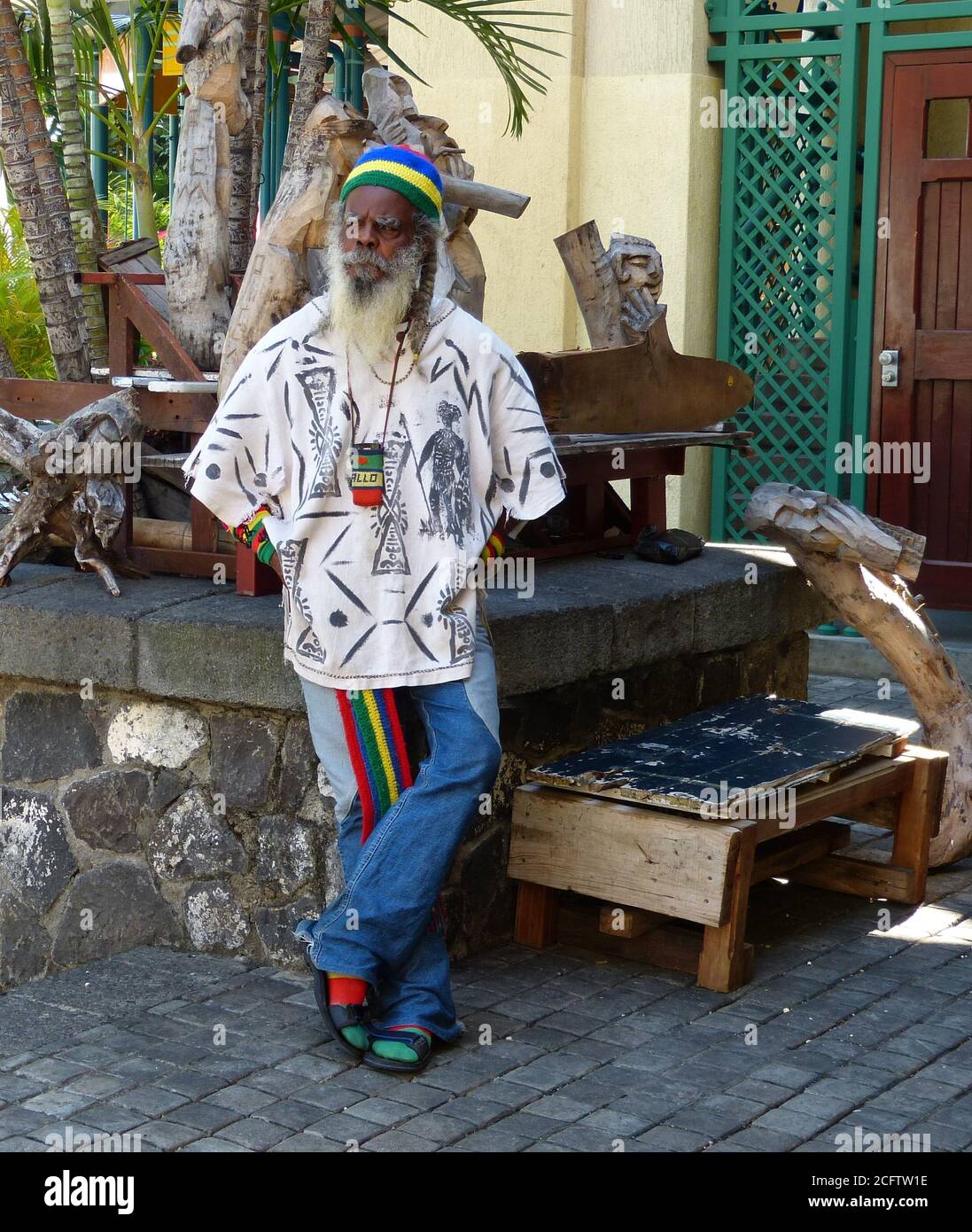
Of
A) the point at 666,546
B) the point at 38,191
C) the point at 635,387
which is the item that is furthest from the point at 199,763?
the point at 38,191

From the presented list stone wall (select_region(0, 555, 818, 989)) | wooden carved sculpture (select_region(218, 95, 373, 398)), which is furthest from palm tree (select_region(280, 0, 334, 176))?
stone wall (select_region(0, 555, 818, 989))

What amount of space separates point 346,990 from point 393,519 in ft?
3.42

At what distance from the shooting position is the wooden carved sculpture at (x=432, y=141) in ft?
16.1

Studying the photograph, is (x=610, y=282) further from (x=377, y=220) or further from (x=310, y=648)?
(x=310, y=648)

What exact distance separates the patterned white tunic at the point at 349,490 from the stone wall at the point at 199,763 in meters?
0.44

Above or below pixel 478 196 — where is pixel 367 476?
below

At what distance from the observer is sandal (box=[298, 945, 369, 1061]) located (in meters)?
3.72

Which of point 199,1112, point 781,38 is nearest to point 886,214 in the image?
point 781,38

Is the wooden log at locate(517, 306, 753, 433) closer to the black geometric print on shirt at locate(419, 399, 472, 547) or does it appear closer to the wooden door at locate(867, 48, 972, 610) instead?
the black geometric print on shirt at locate(419, 399, 472, 547)

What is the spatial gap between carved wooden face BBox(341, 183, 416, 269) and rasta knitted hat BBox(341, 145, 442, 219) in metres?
0.01

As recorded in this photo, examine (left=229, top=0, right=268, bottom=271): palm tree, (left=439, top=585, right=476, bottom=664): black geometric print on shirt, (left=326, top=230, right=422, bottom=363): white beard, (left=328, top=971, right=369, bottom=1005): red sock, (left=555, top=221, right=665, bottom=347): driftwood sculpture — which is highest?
(left=229, top=0, right=268, bottom=271): palm tree

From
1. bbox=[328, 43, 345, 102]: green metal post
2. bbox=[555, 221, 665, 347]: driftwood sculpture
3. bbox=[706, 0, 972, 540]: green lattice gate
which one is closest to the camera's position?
bbox=[555, 221, 665, 347]: driftwood sculpture

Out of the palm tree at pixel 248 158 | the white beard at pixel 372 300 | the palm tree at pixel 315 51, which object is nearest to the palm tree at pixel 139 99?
the palm tree at pixel 248 158

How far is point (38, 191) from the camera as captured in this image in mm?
5289
